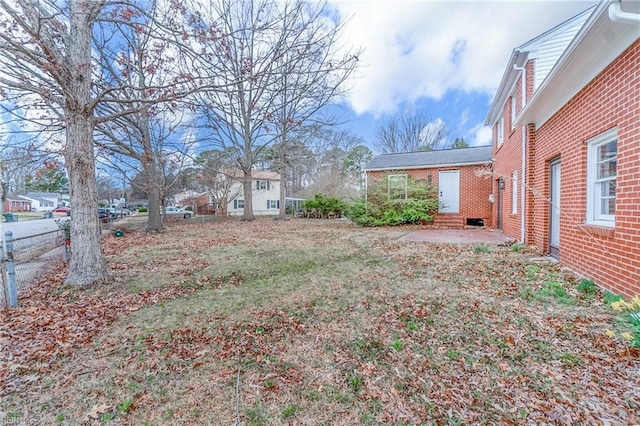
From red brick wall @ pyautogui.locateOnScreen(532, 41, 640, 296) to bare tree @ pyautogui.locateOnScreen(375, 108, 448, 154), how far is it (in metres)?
26.1

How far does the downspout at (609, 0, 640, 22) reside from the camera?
2.90 metres

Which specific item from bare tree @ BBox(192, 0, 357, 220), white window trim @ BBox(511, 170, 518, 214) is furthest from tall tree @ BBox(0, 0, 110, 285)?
white window trim @ BBox(511, 170, 518, 214)

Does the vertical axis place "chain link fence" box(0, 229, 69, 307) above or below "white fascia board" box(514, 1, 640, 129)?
below

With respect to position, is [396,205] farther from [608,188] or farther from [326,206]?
[608,188]

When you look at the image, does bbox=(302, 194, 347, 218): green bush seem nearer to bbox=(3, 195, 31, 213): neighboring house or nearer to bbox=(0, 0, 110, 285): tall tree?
bbox=(0, 0, 110, 285): tall tree

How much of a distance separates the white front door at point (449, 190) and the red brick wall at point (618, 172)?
8842mm

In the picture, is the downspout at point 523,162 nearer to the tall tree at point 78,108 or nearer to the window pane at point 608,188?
the window pane at point 608,188

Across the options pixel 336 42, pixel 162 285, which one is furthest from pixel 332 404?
pixel 336 42

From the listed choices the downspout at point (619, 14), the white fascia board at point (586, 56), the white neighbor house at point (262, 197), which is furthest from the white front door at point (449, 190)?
the white neighbor house at point (262, 197)

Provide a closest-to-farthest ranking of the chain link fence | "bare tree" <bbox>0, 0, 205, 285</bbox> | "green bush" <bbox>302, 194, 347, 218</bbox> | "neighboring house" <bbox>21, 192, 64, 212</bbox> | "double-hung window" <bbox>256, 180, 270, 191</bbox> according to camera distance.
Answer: the chain link fence, "bare tree" <bbox>0, 0, 205, 285</bbox>, "green bush" <bbox>302, 194, 347, 218</bbox>, "double-hung window" <bbox>256, 180, 270, 191</bbox>, "neighboring house" <bbox>21, 192, 64, 212</bbox>

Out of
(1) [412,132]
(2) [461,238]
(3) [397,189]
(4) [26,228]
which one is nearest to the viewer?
(2) [461,238]

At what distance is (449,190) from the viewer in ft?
48.0

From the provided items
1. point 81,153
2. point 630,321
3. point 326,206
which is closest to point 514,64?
point 630,321

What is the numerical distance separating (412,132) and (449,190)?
18235 millimetres
